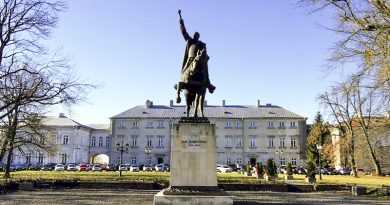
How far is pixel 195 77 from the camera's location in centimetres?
1498

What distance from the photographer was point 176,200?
505 inches

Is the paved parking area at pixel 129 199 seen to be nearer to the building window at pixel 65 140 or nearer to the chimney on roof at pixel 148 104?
the chimney on roof at pixel 148 104

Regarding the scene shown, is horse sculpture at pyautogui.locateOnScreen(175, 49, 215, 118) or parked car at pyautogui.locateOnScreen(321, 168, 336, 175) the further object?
parked car at pyautogui.locateOnScreen(321, 168, 336, 175)

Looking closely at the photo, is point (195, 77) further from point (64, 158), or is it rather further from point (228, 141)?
point (64, 158)

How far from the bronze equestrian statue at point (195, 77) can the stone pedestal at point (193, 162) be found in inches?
35.0

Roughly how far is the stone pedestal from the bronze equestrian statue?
89 centimetres

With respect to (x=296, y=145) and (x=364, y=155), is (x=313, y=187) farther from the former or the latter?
(x=296, y=145)

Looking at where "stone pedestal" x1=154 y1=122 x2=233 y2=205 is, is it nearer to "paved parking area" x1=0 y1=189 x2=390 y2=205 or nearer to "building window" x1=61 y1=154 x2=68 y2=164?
"paved parking area" x1=0 y1=189 x2=390 y2=205

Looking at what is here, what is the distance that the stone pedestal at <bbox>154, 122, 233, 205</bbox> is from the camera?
13.5 meters

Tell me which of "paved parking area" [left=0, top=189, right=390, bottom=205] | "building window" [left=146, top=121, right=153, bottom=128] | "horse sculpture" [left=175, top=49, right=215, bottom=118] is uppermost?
"building window" [left=146, top=121, right=153, bottom=128]

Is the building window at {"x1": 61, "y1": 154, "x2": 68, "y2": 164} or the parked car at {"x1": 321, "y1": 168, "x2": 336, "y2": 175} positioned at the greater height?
the building window at {"x1": 61, "y1": 154, "x2": 68, "y2": 164}

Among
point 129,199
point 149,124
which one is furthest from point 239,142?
point 129,199

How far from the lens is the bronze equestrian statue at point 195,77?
49.1 feet

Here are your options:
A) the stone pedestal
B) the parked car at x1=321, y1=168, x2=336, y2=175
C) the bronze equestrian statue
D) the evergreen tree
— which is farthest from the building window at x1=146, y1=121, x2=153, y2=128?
the stone pedestal
